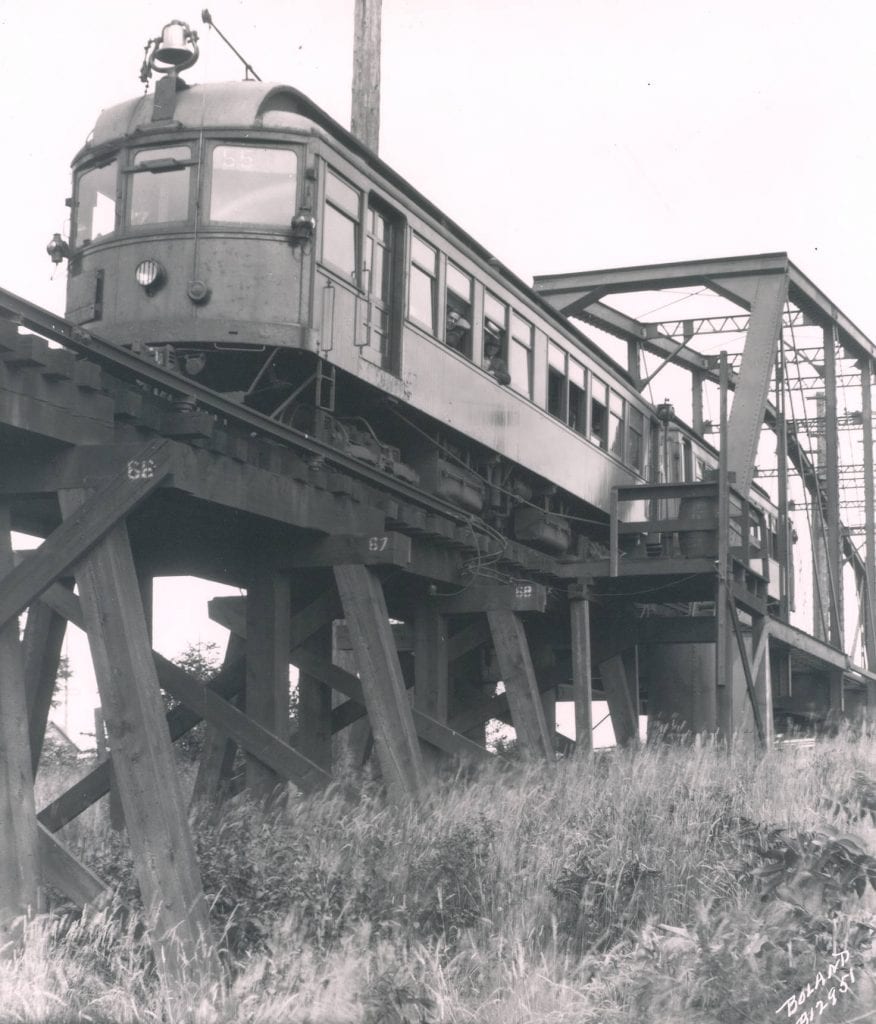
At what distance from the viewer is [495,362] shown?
14805mm

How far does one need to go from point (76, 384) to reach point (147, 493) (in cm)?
68

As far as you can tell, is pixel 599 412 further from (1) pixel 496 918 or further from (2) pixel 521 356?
(1) pixel 496 918

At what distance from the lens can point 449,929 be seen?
736 centimetres

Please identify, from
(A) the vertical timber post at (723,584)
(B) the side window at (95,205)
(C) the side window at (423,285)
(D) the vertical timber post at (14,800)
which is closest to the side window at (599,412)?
(A) the vertical timber post at (723,584)

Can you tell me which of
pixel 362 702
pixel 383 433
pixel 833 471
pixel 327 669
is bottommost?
pixel 362 702

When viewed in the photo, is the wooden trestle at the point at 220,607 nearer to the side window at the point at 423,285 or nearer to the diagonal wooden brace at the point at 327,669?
the diagonal wooden brace at the point at 327,669

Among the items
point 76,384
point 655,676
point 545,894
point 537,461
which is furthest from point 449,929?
point 655,676

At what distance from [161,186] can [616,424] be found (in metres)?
9.74

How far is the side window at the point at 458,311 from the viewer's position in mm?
13664

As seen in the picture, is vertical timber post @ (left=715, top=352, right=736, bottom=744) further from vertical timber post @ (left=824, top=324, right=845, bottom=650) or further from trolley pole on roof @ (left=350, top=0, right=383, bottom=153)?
vertical timber post @ (left=824, top=324, right=845, bottom=650)

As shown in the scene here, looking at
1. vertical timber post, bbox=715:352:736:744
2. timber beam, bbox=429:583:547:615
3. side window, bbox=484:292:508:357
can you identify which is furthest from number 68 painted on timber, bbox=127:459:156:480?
vertical timber post, bbox=715:352:736:744

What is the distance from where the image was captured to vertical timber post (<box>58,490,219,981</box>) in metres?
6.97

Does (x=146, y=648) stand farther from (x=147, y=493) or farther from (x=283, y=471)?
(x=283, y=471)

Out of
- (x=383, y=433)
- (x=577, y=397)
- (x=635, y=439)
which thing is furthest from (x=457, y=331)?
(x=635, y=439)
